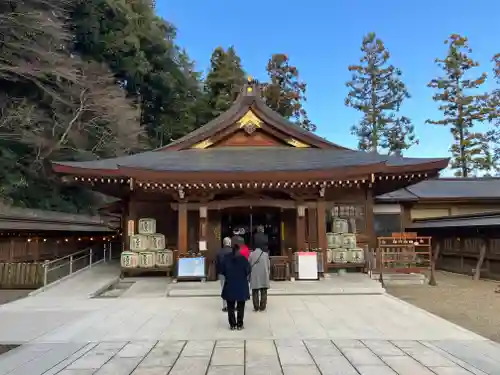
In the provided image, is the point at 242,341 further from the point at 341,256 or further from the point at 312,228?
the point at 312,228

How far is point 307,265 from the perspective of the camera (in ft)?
40.4

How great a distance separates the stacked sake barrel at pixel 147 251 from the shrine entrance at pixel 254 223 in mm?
2457

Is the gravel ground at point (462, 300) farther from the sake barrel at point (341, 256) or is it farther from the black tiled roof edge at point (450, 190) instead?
the black tiled roof edge at point (450, 190)

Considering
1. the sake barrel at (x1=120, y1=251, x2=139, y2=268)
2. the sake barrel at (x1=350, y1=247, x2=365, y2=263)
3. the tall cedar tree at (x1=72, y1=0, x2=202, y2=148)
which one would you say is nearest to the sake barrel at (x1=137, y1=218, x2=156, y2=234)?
the sake barrel at (x1=120, y1=251, x2=139, y2=268)

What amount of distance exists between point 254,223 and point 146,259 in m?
4.29

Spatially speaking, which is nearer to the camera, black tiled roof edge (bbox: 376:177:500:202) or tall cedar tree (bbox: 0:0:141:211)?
black tiled roof edge (bbox: 376:177:500:202)

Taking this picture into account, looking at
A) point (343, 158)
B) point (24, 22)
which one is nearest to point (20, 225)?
point (343, 158)

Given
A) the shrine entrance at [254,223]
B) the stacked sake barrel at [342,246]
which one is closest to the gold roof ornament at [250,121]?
the shrine entrance at [254,223]

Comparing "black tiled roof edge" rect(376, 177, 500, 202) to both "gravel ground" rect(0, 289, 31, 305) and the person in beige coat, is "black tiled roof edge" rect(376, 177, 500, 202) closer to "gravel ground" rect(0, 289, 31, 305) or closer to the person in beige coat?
the person in beige coat

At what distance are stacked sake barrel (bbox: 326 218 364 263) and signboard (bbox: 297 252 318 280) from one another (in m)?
1.55

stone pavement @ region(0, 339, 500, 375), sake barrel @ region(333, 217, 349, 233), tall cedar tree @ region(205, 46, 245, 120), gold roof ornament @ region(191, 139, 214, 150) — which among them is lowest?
stone pavement @ region(0, 339, 500, 375)

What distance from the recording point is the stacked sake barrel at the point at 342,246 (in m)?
13.7

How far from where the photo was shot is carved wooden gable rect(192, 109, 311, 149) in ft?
53.6

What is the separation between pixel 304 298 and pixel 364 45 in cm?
3645
